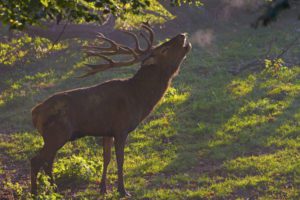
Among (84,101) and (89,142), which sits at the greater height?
(84,101)

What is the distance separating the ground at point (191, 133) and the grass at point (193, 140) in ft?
0.07

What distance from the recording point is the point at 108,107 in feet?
35.7

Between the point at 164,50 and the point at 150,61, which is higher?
the point at 164,50

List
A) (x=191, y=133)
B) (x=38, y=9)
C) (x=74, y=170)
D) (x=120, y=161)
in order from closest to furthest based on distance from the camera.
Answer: (x=38, y=9) → (x=120, y=161) → (x=74, y=170) → (x=191, y=133)

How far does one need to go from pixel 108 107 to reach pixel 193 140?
350cm

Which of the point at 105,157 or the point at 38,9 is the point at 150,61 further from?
the point at 38,9

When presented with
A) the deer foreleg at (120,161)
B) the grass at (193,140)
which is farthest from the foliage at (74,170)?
the deer foreleg at (120,161)

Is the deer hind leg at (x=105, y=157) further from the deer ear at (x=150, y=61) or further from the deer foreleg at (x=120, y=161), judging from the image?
the deer ear at (x=150, y=61)

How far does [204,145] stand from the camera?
13.4 metres

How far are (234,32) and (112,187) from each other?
13.9 metres

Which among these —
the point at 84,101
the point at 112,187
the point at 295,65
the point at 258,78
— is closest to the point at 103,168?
the point at 112,187

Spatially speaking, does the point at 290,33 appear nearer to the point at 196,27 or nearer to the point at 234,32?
the point at 234,32

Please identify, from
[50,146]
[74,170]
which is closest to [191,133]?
[74,170]

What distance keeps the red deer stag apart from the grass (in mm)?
631
